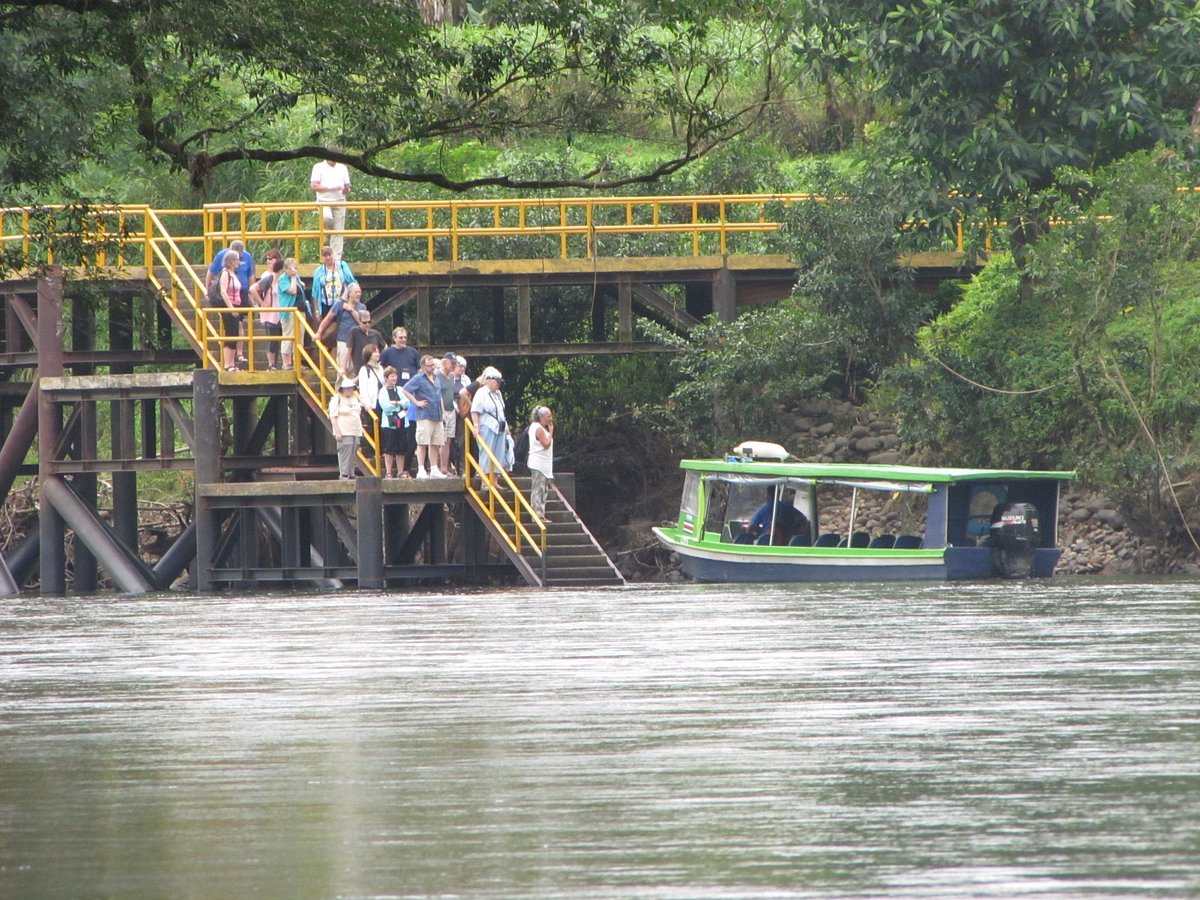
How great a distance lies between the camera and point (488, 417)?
26.3 metres

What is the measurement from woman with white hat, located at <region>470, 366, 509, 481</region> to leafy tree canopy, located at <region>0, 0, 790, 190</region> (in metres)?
6.97

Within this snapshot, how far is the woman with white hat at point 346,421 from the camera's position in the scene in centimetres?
2614

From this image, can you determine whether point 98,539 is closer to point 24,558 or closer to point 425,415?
point 24,558

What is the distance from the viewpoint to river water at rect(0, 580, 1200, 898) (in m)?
6.56

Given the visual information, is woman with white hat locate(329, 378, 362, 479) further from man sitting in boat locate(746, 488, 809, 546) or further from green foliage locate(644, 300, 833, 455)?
green foliage locate(644, 300, 833, 455)

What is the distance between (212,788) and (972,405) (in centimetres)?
2338

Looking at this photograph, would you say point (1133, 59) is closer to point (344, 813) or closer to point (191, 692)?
point (191, 692)

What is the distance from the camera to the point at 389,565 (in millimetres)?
28516

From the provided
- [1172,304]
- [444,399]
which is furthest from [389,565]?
[1172,304]

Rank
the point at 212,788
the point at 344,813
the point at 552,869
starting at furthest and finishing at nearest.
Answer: the point at 212,788 → the point at 344,813 → the point at 552,869

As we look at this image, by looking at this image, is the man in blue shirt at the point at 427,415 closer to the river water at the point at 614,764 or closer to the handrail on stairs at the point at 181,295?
the handrail on stairs at the point at 181,295

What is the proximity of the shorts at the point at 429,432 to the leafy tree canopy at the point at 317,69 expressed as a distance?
6.98 meters

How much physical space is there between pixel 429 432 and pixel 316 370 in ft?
5.37

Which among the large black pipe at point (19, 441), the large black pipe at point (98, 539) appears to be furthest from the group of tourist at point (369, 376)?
the large black pipe at point (19, 441)
